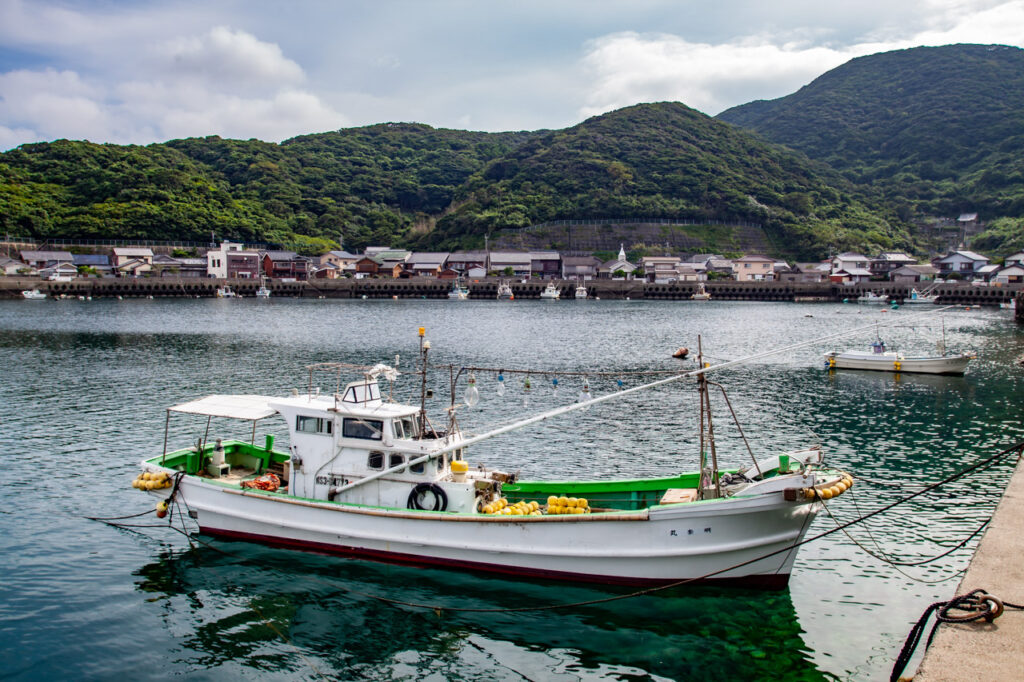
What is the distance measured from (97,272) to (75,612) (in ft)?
374

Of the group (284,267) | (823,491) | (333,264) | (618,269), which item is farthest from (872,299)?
(823,491)

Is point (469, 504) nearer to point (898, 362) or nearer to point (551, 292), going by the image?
point (898, 362)

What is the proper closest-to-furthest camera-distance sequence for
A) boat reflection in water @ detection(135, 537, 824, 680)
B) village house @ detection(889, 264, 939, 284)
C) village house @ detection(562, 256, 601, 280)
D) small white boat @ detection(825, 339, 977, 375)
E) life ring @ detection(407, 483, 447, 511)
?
boat reflection in water @ detection(135, 537, 824, 680)
life ring @ detection(407, 483, 447, 511)
small white boat @ detection(825, 339, 977, 375)
village house @ detection(889, 264, 939, 284)
village house @ detection(562, 256, 601, 280)

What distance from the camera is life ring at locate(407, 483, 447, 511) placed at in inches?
548

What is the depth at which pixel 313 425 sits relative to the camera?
14680mm

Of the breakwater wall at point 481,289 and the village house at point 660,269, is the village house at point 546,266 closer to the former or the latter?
the breakwater wall at point 481,289

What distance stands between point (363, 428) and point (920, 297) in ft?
357

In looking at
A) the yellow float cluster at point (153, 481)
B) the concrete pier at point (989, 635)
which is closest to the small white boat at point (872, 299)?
the concrete pier at point (989, 635)

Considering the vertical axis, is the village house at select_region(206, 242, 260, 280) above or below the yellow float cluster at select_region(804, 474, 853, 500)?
above

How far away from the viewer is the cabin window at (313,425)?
47.9ft

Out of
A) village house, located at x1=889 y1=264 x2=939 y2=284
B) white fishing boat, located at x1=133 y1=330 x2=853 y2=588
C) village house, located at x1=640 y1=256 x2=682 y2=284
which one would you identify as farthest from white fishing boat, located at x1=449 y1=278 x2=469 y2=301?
white fishing boat, located at x1=133 y1=330 x2=853 y2=588

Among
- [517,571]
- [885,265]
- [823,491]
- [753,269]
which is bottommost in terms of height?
[517,571]

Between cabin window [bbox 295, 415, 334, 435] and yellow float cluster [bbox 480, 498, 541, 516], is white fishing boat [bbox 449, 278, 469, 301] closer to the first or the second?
cabin window [bbox 295, 415, 334, 435]

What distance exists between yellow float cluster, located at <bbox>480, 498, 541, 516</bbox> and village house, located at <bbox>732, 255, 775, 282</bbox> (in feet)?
361
